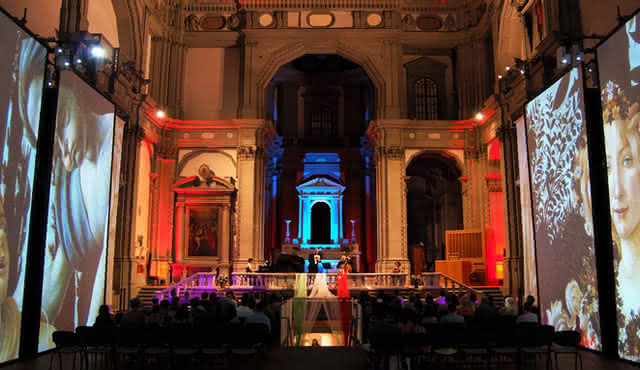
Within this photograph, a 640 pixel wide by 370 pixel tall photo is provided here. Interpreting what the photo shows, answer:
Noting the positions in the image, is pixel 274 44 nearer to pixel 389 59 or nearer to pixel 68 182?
pixel 389 59

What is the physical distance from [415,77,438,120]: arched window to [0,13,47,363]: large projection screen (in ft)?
65.0

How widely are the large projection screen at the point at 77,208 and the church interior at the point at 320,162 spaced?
0.21ft

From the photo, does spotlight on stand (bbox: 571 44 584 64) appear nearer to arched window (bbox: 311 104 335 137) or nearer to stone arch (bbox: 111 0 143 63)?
stone arch (bbox: 111 0 143 63)

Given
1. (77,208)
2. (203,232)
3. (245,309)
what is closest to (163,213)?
(203,232)

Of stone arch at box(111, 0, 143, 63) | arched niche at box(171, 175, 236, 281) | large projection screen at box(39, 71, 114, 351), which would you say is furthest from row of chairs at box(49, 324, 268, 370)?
arched niche at box(171, 175, 236, 281)

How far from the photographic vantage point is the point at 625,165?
10055mm

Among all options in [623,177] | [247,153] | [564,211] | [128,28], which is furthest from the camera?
[247,153]

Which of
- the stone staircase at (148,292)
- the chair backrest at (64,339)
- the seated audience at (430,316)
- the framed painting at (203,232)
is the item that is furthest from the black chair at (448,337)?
the framed painting at (203,232)

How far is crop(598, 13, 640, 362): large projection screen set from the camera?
9611 mm

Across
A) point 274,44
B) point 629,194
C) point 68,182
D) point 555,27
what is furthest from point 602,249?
point 274,44

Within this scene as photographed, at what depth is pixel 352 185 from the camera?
109 ft

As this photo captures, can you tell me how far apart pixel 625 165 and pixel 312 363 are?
22.0 feet

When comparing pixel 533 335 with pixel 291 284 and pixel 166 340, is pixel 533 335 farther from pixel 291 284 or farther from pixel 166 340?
pixel 291 284

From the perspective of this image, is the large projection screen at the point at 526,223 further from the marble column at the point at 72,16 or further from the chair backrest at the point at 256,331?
the marble column at the point at 72,16
